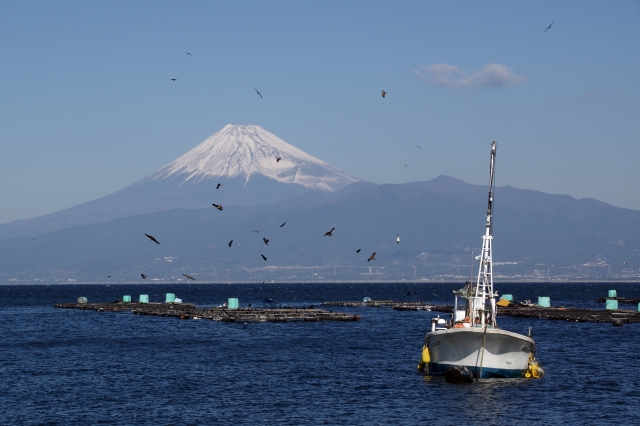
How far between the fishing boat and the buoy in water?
0.08 meters

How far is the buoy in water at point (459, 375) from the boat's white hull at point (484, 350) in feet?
1.59

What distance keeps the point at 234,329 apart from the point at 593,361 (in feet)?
133

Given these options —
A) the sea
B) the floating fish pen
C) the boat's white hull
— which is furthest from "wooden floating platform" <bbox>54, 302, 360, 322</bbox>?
the boat's white hull

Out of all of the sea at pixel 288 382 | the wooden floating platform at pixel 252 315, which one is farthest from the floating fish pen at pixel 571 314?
the wooden floating platform at pixel 252 315

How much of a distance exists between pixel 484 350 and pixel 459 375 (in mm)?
1949

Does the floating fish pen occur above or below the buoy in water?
above

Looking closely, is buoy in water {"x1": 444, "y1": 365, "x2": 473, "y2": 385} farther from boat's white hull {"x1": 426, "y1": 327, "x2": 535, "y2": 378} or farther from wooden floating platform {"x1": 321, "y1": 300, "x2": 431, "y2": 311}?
wooden floating platform {"x1": 321, "y1": 300, "x2": 431, "y2": 311}

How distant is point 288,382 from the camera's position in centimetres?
5497

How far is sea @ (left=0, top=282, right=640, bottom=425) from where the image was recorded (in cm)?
4484

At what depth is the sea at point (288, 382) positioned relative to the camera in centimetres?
4484

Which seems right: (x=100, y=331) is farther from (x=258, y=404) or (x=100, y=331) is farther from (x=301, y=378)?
(x=258, y=404)

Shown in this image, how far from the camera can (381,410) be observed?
45844 millimetres

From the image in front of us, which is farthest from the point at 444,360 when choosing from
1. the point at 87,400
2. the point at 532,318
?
the point at 532,318

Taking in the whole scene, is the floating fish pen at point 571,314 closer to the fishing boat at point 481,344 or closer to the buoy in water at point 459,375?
the fishing boat at point 481,344
